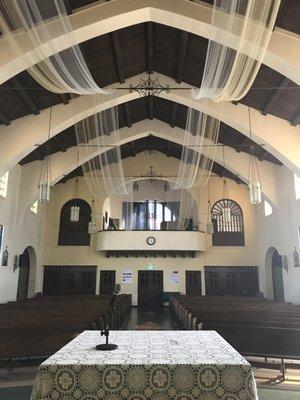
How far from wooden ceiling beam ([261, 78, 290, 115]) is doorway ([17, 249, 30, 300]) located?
1038 centimetres

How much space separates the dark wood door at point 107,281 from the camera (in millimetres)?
14391

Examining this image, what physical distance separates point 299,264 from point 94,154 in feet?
23.7

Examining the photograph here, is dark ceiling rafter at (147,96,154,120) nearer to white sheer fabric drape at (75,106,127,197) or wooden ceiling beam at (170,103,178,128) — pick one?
wooden ceiling beam at (170,103,178,128)

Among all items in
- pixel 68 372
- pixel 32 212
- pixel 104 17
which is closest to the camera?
pixel 68 372

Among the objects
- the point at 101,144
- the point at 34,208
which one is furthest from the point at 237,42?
the point at 34,208

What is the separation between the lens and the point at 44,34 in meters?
3.53

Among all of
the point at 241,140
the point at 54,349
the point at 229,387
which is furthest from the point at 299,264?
the point at 229,387

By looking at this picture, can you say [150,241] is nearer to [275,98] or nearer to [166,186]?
[166,186]

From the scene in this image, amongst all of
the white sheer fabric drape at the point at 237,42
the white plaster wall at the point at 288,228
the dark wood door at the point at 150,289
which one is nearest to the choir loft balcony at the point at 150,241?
the dark wood door at the point at 150,289

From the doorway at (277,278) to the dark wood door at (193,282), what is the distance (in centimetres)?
310

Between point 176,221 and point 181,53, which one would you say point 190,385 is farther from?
point 176,221

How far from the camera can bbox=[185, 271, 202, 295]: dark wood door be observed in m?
14.3

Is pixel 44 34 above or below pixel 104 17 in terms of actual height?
below

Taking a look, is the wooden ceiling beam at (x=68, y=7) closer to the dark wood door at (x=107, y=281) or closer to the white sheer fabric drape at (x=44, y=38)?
the white sheer fabric drape at (x=44, y=38)
